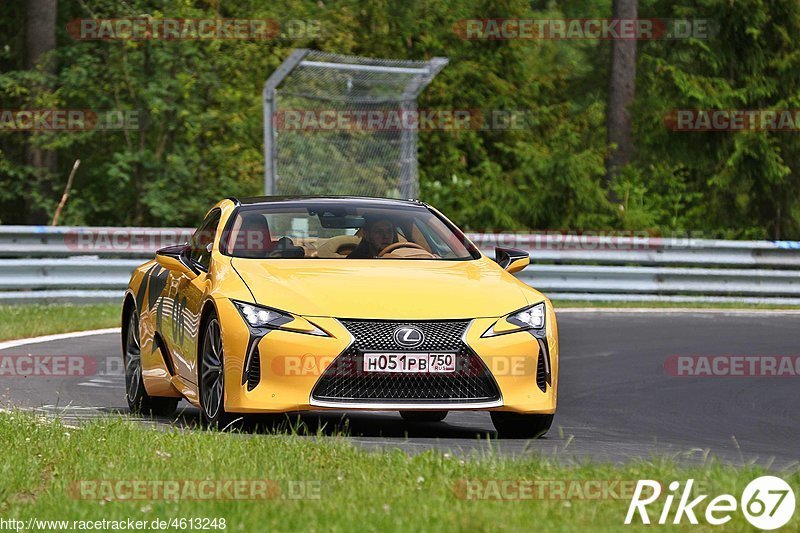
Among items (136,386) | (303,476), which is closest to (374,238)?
(136,386)

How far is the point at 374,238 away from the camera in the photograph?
428 inches

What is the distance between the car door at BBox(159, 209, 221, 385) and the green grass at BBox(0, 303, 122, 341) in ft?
21.6

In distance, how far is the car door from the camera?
10.2m

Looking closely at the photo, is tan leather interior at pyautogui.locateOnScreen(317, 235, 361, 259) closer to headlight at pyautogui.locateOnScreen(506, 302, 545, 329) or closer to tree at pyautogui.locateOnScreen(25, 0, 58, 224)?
headlight at pyautogui.locateOnScreen(506, 302, 545, 329)

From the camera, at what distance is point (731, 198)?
30766 mm

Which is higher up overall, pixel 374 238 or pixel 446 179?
pixel 374 238

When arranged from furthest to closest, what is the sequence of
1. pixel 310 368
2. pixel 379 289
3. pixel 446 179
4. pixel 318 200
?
1. pixel 446 179
2. pixel 318 200
3. pixel 379 289
4. pixel 310 368

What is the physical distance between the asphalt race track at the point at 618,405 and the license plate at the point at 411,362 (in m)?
0.40

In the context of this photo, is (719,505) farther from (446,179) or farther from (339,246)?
(446,179)

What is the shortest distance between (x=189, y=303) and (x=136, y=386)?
1.74 meters

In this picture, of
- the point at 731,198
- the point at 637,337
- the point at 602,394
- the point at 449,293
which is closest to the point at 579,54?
the point at 731,198

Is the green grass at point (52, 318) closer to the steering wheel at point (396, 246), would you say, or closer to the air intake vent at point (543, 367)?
the steering wheel at point (396, 246)

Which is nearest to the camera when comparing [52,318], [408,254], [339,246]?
[408,254]

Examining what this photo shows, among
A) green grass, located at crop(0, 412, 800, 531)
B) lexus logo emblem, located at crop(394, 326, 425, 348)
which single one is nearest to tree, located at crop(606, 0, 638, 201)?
lexus logo emblem, located at crop(394, 326, 425, 348)
